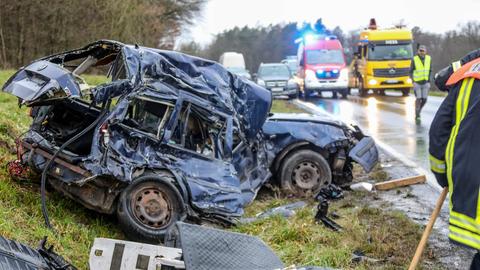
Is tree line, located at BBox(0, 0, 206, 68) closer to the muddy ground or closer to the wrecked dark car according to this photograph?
the muddy ground

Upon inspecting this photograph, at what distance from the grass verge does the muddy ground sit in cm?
21

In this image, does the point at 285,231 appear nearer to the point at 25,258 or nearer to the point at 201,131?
the point at 201,131

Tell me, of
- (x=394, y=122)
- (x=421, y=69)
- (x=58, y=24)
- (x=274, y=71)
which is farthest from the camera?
(x=274, y=71)

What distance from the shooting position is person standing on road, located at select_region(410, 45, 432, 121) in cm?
1516

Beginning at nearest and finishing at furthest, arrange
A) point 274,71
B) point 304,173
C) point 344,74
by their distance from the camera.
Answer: point 304,173 → point 344,74 → point 274,71

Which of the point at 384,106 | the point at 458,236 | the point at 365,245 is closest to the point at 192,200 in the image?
the point at 365,245

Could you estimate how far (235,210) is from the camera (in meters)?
5.98

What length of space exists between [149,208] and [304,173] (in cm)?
287

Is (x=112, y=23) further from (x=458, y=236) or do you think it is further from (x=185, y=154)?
(x=458, y=236)

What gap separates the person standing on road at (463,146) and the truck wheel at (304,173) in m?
4.59

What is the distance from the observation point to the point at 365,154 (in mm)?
7777

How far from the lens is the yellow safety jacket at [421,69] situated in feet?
49.7

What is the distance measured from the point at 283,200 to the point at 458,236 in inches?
185

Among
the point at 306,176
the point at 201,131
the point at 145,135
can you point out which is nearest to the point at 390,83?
the point at 306,176
